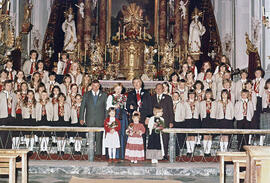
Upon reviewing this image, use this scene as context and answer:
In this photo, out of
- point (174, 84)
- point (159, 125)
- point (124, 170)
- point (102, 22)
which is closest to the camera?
point (124, 170)

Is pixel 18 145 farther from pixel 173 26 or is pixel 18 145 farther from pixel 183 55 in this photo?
pixel 173 26

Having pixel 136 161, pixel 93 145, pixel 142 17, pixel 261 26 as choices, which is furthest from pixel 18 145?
pixel 142 17

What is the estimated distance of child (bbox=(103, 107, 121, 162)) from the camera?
10.6 metres

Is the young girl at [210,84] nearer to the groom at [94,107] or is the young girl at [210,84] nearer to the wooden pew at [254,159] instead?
the groom at [94,107]

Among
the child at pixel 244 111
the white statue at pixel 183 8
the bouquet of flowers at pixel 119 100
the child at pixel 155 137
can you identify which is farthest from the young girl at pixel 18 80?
the white statue at pixel 183 8

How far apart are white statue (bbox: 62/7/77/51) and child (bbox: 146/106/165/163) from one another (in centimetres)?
1060

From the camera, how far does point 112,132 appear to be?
10.6m

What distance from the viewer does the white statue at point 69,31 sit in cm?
2068

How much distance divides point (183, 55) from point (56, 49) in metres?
5.59

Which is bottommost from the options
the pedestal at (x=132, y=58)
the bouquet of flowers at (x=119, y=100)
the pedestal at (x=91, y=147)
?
the pedestal at (x=91, y=147)

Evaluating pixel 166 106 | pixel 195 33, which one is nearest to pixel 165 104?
pixel 166 106

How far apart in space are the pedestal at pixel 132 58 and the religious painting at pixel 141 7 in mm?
2303

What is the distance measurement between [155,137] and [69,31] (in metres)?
11.3

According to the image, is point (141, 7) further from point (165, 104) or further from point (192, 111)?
point (165, 104)
